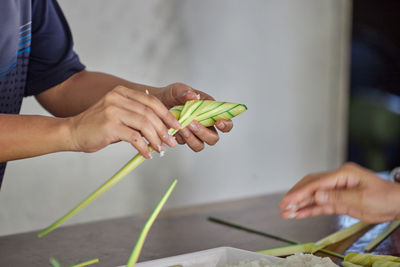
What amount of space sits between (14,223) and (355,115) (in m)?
3.14

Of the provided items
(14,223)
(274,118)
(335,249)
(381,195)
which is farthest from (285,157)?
(381,195)

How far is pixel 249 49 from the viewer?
4055 millimetres

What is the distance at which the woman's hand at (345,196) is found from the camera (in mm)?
1145

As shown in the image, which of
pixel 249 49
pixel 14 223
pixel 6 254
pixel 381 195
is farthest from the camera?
pixel 249 49

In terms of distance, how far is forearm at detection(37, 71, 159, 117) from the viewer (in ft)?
5.76

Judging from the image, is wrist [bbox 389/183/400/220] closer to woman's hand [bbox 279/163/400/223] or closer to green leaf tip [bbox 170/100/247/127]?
woman's hand [bbox 279/163/400/223]

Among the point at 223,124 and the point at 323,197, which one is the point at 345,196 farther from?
the point at 223,124

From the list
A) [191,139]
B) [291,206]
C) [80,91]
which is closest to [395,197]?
[291,206]

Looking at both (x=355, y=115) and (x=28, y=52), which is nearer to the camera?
(x=28, y=52)

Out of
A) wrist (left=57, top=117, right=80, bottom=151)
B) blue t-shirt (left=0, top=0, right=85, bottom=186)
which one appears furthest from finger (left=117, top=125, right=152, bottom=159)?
blue t-shirt (left=0, top=0, right=85, bottom=186)

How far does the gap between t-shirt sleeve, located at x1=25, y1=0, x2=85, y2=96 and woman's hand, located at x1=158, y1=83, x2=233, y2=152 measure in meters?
0.48

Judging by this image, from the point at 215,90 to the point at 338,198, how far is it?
2782mm

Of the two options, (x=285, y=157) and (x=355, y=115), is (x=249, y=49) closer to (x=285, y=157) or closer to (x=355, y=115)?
(x=285, y=157)

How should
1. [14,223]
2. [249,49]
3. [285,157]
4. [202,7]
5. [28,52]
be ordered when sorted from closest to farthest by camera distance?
[28,52], [14,223], [202,7], [249,49], [285,157]
